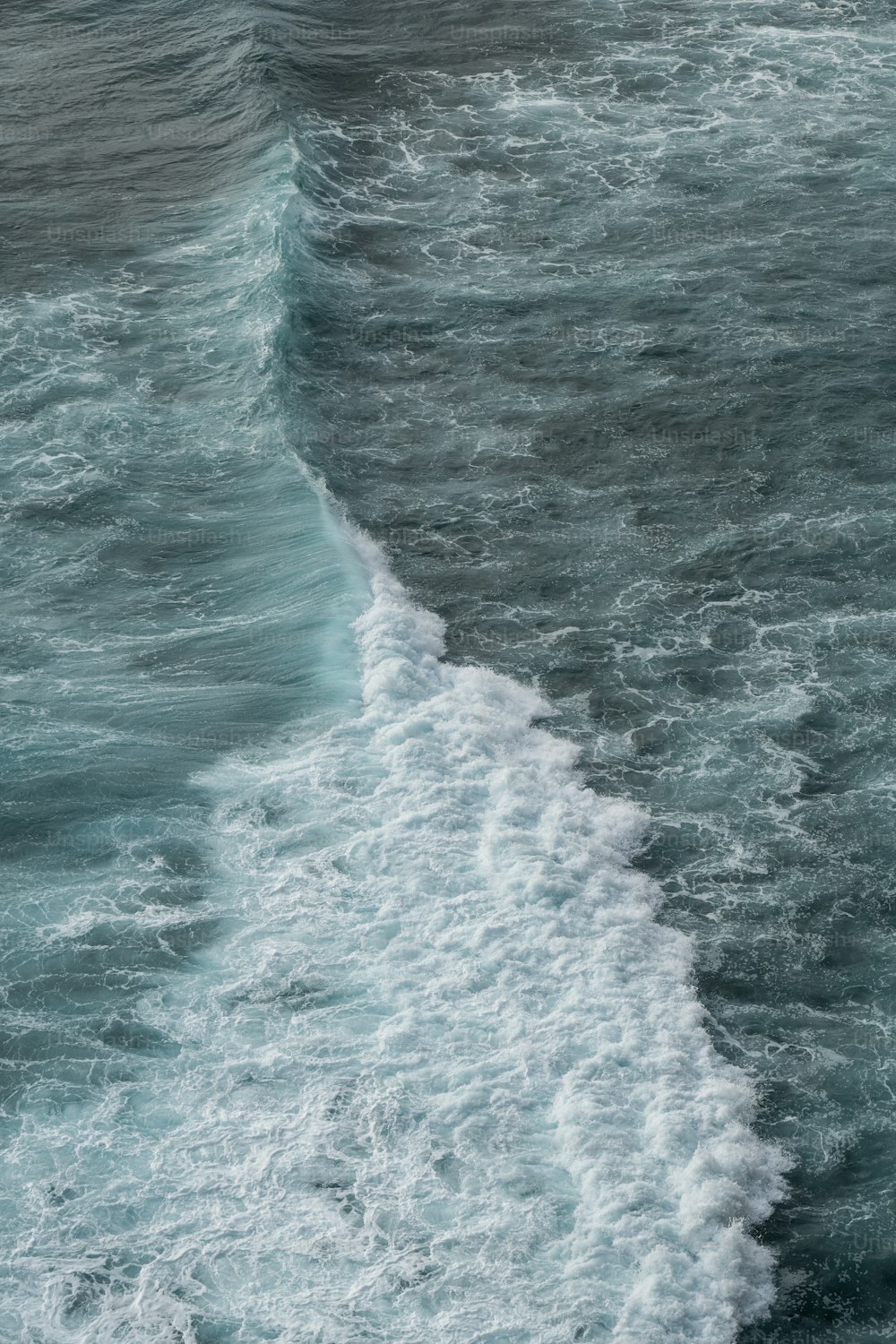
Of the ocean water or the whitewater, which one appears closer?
the whitewater

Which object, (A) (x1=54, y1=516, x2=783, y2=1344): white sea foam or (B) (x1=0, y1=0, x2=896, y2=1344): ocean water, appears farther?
(B) (x1=0, y1=0, x2=896, y2=1344): ocean water

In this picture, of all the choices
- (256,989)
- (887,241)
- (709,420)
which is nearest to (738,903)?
(256,989)

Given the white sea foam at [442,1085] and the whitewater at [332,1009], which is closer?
the white sea foam at [442,1085]

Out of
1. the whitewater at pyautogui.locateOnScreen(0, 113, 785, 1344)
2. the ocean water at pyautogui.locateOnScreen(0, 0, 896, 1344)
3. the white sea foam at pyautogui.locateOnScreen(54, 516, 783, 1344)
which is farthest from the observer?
→ the ocean water at pyautogui.locateOnScreen(0, 0, 896, 1344)

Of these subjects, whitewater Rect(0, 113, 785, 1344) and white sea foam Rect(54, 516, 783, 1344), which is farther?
whitewater Rect(0, 113, 785, 1344)

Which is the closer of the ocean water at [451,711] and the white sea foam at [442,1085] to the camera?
the white sea foam at [442,1085]

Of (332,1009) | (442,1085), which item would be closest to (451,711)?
(332,1009)

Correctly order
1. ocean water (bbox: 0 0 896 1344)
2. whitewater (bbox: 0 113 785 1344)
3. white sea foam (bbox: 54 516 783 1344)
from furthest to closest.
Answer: ocean water (bbox: 0 0 896 1344) < whitewater (bbox: 0 113 785 1344) < white sea foam (bbox: 54 516 783 1344)

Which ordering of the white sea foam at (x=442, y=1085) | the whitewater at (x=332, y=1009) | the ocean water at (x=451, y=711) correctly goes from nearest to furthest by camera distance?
1. the white sea foam at (x=442, y=1085)
2. the whitewater at (x=332, y=1009)
3. the ocean water at (x=451, y=711)

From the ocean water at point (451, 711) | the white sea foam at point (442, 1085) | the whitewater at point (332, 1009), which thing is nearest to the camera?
the white sea foam at point (442, 1085)
